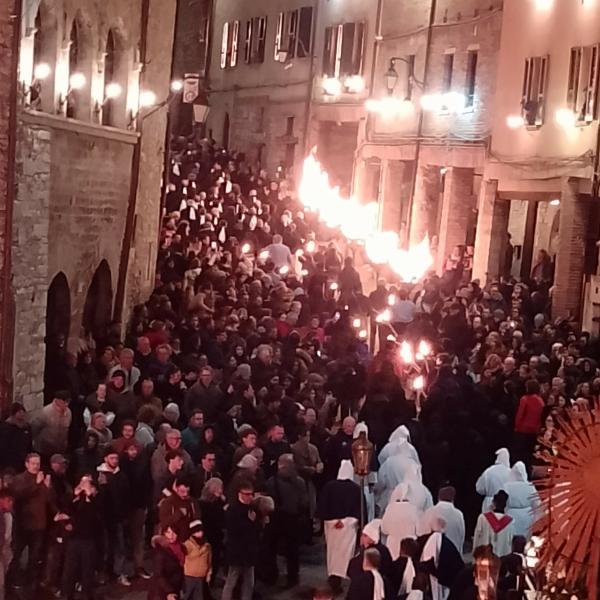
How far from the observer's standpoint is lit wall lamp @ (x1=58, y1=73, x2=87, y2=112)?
62.6 feet

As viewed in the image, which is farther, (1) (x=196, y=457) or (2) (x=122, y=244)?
(2) (x=122, y=244)

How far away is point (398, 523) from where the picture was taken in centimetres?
1237

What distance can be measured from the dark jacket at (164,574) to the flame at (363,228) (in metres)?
12.9

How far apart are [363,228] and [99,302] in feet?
24.2

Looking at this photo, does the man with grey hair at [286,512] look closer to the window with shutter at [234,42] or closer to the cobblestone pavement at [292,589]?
the cobblestone pavement at [292,589]

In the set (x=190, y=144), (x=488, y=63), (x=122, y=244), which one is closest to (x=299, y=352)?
(x=122, y=244)

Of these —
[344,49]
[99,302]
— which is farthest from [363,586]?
[344,49]

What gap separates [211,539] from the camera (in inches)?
495

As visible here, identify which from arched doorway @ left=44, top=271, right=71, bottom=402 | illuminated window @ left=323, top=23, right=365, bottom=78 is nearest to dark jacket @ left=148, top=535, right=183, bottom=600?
arched doorway @ left=44, top=271, right=71, bottom=402

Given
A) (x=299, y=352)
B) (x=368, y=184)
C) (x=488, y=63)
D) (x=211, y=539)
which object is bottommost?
(x=211, y=539)

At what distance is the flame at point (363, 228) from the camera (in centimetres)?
2403

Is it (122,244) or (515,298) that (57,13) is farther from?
(515,298)

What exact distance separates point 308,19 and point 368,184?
5.42 metres

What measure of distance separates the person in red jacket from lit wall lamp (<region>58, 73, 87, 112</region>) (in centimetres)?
766
